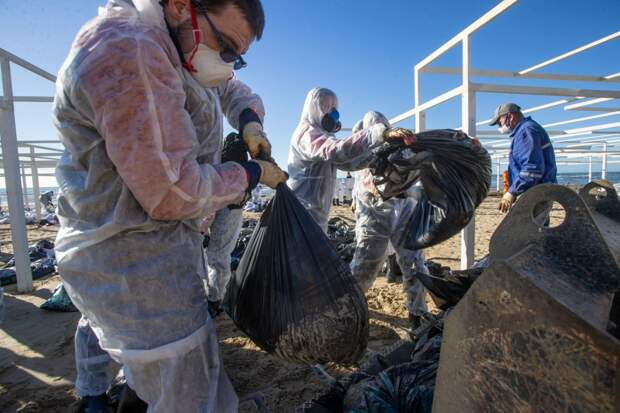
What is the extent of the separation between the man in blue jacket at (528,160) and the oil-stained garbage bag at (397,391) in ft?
9.71

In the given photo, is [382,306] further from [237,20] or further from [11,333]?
[11,333]

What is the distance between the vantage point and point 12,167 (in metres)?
3.72

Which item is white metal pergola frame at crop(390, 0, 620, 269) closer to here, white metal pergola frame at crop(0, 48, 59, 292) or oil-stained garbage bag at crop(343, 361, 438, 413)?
oil-stained garbage bag at crop(343, 361, 438, 413)

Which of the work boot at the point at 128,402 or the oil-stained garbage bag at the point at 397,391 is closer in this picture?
the oil-stained garbage bag at the point at 397,391

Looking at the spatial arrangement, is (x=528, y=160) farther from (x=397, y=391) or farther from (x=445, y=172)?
(x=397, y=391)

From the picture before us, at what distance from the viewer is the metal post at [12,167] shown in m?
3.68

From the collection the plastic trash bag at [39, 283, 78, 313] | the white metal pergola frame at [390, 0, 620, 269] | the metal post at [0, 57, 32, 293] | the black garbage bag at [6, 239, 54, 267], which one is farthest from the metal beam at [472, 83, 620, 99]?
the black garbage bag at [6, 239, 54, 267]

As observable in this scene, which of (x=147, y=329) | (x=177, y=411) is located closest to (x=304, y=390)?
(x=177, y=411)

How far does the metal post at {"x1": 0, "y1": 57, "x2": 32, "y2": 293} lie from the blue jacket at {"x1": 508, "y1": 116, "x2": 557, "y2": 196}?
18.3 feet

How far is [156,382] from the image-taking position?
39.0 inches

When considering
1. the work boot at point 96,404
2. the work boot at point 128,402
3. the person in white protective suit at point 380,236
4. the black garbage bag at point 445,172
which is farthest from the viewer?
the person in white protective suit at point 380,236

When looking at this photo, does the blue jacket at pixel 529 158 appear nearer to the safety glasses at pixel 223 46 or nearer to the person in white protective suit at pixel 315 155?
the person in white protective suit at pixel 315 155

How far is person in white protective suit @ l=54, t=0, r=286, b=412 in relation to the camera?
2.70 feet

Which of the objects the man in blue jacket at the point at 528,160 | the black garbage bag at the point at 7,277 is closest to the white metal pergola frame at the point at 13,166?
the black garbage bag at the point at 7,277
